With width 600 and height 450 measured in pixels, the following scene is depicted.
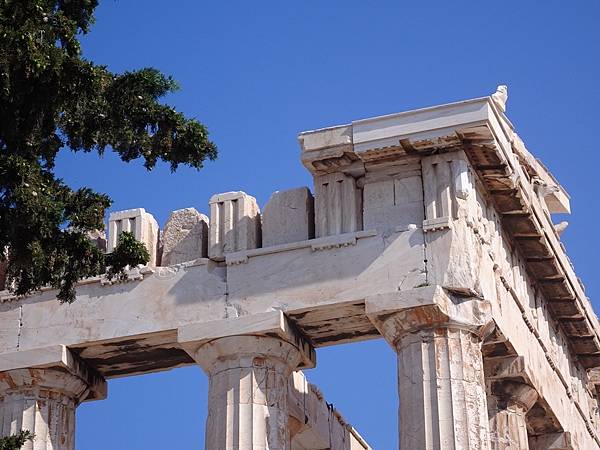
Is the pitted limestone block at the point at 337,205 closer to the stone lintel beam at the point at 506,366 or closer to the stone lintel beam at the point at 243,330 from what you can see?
the stone lintel beam at the point at 243,330

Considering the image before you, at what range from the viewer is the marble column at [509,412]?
26.5 metres

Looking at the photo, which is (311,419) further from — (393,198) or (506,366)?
(393,198)

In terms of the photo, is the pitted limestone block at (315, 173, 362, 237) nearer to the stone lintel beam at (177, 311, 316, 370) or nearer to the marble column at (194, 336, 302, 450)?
the stone lintel beam at (177, 311, 316, 370)

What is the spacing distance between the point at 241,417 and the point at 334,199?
366 centimetres

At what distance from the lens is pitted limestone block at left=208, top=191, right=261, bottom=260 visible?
2531 centimetres

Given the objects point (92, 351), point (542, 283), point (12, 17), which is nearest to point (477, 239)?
point (542, 283)

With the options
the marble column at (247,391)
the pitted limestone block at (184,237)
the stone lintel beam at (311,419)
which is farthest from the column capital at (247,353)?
the stone lintel beam at (311,419)

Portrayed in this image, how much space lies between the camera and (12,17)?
1809 cm

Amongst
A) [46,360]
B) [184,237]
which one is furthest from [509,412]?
[46,360]

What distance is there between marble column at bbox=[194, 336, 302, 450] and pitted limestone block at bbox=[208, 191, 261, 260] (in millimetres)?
1600

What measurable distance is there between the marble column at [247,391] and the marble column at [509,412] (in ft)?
12.6

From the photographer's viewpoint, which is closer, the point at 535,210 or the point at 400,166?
the point at 400,166

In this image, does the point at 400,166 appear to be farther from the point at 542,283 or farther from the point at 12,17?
the point at 12,17

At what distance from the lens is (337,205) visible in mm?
24953
